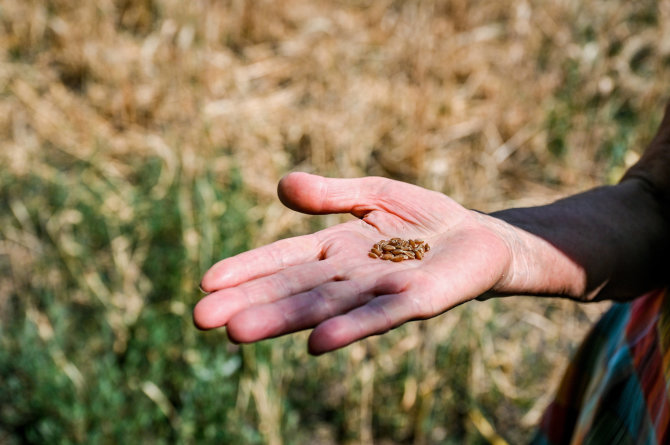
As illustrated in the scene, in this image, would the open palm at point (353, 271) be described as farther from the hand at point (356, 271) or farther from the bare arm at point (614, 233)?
the bare arm at point (614, 233)

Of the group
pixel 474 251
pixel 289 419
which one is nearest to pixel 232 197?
pixel 289 419

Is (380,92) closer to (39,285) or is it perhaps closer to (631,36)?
(631,36)

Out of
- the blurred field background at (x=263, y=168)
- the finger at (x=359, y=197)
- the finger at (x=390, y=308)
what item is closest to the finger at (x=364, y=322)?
the finger at (x=390, y=308)

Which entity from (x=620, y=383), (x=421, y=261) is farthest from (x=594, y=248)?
(x=421, y=261)

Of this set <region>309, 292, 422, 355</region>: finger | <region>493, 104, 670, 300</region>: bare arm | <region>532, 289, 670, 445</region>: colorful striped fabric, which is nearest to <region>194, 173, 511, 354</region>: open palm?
<region>309, 292, 422, 355</region>: finger

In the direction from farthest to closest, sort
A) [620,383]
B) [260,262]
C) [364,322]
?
[620,383] < [260,262] < [364,322]

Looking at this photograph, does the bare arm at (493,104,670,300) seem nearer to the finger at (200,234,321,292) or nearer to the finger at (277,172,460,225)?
the finger at (277,172,460,225)

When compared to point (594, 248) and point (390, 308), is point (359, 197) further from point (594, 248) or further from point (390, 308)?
point (594, 248)
